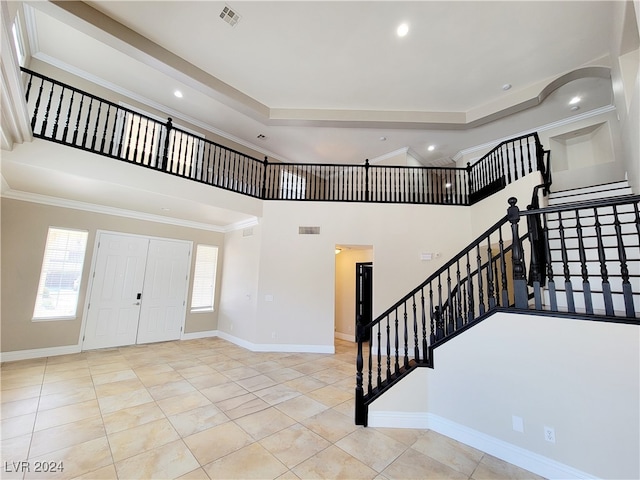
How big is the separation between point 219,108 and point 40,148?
3521 mm

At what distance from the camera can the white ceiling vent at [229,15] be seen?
12.9 ft

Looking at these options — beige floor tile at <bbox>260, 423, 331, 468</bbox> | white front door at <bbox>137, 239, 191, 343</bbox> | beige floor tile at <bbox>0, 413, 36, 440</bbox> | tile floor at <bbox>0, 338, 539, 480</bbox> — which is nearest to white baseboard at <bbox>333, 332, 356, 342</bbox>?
tile floor at <bbox>0, 338, 539, 480</bbox>

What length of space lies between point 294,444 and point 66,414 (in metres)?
2.64

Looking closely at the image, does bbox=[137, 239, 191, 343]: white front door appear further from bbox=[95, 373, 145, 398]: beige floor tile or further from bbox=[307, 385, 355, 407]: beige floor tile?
bbox=[307, 385, 355, 407]: beige floor tile

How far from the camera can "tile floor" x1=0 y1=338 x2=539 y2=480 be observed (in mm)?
2246

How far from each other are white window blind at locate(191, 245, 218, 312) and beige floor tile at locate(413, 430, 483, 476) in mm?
5872

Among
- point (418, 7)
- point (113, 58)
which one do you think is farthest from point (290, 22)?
point (113, 58)

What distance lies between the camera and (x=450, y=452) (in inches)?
98.6

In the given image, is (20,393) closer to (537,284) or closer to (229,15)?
(229,15)

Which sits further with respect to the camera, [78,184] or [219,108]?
[219,108]

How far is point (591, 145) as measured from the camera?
6.13 meters

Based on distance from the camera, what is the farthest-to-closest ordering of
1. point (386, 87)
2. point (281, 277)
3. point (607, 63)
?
point (281, 277) → point (386, 87) → point (607, 63)

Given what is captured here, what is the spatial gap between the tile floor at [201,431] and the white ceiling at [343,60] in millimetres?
5252

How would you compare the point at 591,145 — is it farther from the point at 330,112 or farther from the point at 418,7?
the point at 330,112
